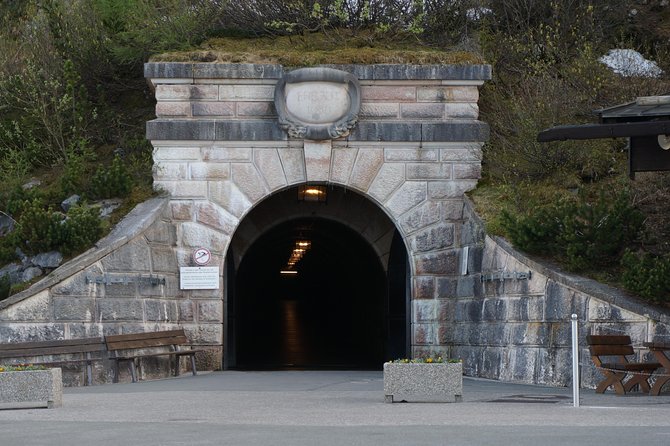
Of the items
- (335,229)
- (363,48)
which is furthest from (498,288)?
(335,229)

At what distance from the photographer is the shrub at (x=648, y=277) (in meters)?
15.9

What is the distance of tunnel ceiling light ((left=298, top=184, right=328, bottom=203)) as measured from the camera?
80.6 feet

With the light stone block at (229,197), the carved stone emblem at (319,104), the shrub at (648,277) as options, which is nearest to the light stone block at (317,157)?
the carved stone emblem at (319,104)

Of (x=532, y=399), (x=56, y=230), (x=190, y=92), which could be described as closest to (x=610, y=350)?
(x=532, y=399)

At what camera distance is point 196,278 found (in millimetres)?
20812

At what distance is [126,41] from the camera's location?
80.5ft

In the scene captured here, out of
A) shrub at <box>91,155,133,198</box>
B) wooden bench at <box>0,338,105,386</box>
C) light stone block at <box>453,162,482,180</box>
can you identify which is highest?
light stone block at <box>453,162,482,180</box>

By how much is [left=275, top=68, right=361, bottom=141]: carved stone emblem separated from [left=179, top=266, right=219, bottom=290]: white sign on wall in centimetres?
264

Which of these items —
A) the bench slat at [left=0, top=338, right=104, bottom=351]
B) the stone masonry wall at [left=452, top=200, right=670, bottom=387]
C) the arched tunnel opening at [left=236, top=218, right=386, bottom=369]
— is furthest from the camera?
the arched tunnel opening at [left=236, top=218, right=386, bottom=369]

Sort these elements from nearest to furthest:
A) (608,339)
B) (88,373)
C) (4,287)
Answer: (608,339)
(88,373)
(4,287)

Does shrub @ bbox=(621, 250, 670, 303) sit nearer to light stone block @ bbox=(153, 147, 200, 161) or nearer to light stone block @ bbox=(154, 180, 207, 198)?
light stone block @ bbox=(154, 180, 207, 198)

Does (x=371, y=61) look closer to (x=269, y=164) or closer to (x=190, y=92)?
(x=269, y=164)

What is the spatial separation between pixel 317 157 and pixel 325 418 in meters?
9.25

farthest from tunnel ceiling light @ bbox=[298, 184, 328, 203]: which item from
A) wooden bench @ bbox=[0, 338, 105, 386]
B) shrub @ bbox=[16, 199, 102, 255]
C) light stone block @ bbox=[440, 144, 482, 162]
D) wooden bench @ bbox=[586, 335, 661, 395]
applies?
wooden bench @ bbox=[586, 335, 661, 395]
